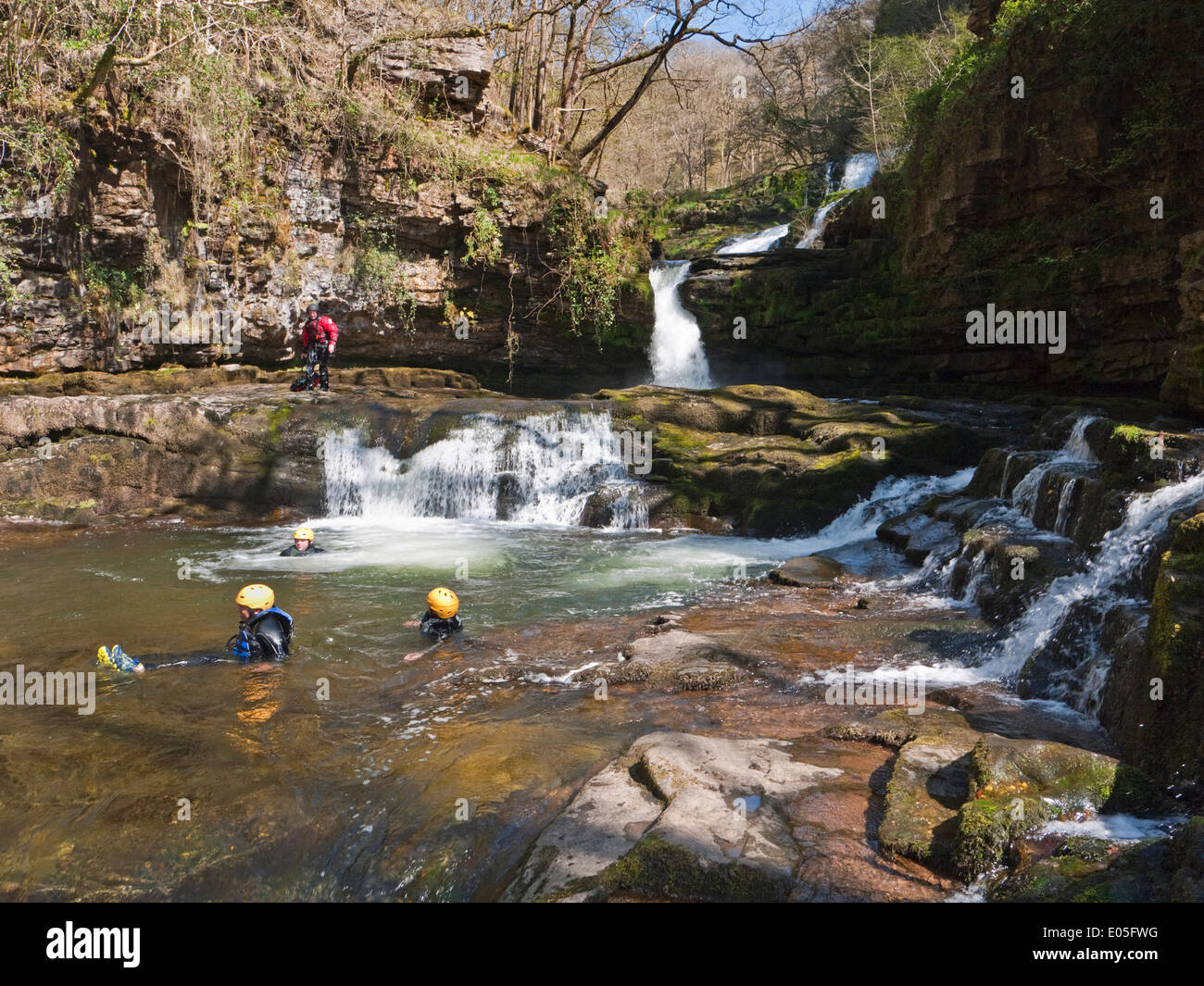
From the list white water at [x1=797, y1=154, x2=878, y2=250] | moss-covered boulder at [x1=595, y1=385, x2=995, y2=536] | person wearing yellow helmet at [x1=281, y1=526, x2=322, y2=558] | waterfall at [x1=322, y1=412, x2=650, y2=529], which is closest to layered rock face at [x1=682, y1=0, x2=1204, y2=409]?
moss-covered boulder at [x1=595, y1=385, x2=995, y2=536]

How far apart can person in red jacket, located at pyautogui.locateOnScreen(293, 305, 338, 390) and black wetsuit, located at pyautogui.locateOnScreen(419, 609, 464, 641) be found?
8756mm

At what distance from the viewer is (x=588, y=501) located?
12391mm

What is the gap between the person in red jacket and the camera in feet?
47.1

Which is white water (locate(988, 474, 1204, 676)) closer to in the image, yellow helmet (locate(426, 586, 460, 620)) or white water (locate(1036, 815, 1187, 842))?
white water (locate(1036, 815, 1187, 842))

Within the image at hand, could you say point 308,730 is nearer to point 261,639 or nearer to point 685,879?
point 261,639

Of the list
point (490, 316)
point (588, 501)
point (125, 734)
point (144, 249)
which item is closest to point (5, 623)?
point (125, 734)

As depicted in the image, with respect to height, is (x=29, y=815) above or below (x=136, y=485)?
below

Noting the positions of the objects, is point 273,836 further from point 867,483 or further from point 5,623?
point 867,483

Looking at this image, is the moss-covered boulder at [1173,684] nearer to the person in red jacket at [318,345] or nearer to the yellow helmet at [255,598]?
the yellow helmet at [255,598]

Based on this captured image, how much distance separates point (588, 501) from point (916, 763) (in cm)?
860

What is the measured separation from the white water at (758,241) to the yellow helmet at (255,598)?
18.3 meters

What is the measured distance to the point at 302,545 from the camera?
9719mm

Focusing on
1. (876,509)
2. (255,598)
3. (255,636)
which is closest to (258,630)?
(255,636)

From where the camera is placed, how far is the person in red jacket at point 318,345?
14352 millimetres
